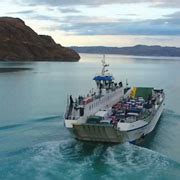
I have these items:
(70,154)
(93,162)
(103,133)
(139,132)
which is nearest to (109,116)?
(139,132)

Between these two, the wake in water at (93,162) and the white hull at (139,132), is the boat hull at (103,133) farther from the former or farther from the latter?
the wake in water at (93,162)

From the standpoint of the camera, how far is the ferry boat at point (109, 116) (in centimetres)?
3644

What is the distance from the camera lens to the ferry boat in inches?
1435

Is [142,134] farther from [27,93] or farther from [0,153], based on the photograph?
[27,93]

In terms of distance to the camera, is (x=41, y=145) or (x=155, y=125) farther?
(x=155, y=125)

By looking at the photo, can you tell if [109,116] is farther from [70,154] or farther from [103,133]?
[70,154]

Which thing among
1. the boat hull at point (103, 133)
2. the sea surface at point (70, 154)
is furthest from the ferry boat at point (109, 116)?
the sea surface at point (70, 154)

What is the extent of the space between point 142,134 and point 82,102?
6.87m

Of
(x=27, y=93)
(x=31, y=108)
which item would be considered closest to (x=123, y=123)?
(x=31, y=108)

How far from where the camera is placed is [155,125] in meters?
48.0

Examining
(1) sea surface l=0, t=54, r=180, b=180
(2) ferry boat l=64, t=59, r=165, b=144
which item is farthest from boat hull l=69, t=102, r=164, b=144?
(1) sea surface l=0, t=54, r=180, b=180

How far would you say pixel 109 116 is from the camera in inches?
1700

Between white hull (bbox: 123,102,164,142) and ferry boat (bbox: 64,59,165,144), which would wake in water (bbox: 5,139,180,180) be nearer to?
white hull (bbox: 123,102,164,142)

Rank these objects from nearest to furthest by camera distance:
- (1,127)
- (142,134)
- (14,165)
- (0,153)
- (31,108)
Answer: (14,165) < (0,153) < (142,134) < (1,127) < (31,108)
